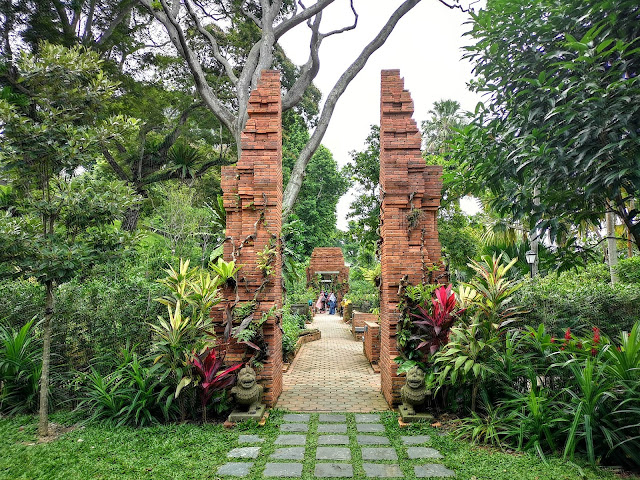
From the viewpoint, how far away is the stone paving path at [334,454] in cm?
368

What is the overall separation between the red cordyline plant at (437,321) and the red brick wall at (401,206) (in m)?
0.42

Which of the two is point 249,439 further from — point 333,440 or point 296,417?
point 333,440

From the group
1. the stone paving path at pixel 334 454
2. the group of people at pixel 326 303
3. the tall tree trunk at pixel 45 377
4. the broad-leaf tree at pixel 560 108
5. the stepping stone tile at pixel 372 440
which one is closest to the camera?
the stone paving path at pixel 334 454

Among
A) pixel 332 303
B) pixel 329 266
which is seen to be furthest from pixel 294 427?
pixel 329 266

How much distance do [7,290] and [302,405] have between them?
4819mm

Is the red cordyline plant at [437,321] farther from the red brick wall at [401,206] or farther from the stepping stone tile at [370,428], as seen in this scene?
the stepping stone tile at [370,428]

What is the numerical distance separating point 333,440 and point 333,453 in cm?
33

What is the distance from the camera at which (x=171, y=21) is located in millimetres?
9406

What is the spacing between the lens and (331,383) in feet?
22.6

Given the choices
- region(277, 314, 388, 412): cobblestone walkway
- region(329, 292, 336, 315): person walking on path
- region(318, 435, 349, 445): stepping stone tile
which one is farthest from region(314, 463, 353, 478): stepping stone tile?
region(329, 292, 336, 315): person walking on path

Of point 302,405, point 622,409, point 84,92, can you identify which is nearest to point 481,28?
point 622,409

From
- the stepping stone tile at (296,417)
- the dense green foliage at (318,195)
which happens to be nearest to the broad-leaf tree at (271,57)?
the stepping stone tile at (296,417)

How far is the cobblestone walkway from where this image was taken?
5652 millimetres

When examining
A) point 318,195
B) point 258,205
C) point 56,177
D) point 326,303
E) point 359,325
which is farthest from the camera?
point 318,195
